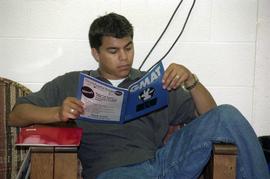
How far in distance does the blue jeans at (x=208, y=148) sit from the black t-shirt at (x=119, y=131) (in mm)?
101

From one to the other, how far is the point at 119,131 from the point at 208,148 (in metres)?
0.44

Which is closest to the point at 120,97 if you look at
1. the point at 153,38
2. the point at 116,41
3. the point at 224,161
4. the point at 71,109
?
the point at 71,109

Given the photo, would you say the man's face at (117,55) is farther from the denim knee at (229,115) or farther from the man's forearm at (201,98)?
the denim knee at (229,115)

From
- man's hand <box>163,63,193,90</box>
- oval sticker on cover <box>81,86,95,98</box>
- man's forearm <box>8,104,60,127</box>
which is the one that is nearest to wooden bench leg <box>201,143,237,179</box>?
man's hand <box>163,63,193,90</box>

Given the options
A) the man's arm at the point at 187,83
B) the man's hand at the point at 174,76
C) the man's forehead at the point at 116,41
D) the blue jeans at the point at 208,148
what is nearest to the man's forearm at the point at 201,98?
the man's arm at the point at 187,83

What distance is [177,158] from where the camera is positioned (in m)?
1.25

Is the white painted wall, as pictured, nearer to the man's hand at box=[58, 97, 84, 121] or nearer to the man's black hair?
the man's black hair

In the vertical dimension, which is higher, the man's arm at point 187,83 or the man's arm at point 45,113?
the man's arm at point 187,83

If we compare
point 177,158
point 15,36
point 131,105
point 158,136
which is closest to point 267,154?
point 158,136

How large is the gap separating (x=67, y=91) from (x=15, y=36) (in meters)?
0.46

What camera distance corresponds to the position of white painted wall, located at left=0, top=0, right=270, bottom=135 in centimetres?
178

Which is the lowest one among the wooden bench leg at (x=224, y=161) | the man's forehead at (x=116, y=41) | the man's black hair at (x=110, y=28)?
the wooden bench leg at (x=224, y=161)

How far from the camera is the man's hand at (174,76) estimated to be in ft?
4.34

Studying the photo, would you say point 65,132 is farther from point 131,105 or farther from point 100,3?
point 100,3
